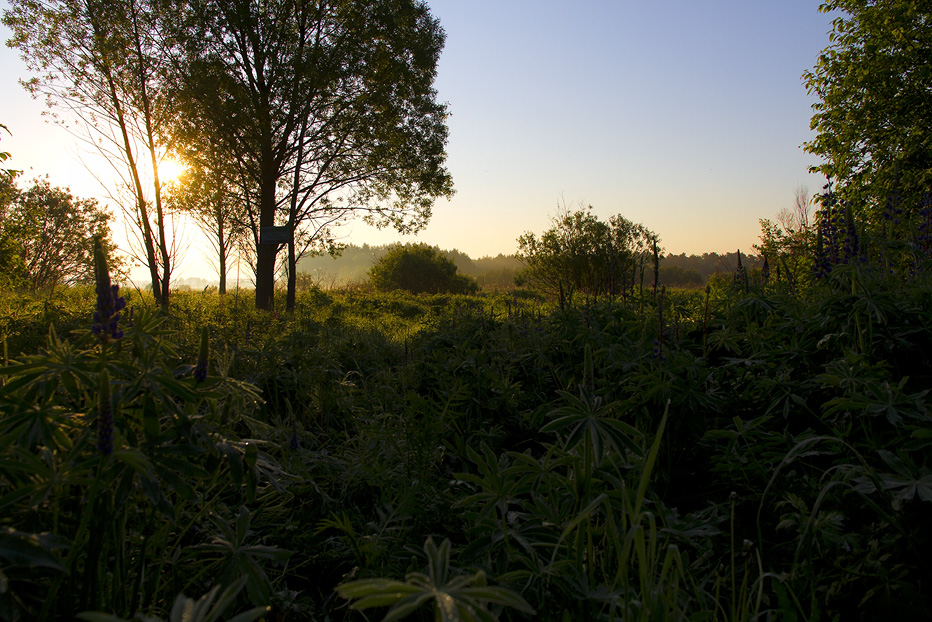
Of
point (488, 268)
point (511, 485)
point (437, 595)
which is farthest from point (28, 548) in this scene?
point (488, 268)

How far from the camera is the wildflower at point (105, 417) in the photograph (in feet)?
3.02

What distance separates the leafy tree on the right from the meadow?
1681 centimetres

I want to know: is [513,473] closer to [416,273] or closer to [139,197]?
[139,197]

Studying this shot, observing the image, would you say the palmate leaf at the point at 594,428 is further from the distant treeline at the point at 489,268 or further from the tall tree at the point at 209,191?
the tall tree at the point at 209,191

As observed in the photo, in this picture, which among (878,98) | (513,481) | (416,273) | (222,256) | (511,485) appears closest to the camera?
(511,485)

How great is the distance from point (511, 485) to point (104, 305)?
1160 millimetres

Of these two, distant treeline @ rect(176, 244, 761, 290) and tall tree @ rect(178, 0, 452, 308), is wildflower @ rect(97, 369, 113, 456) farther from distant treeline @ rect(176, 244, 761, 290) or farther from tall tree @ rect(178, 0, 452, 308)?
tall tree @ rect(178, 0, 452, 308)

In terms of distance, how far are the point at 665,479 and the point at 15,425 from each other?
85.1 inches

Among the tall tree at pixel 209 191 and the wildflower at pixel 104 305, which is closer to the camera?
the wildflower at pixel 104 305

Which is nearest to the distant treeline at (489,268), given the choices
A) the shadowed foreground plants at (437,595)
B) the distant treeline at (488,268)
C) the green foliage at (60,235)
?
the distant treeline at (488,268)

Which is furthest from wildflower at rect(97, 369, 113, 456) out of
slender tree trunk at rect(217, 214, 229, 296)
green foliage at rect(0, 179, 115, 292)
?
green foliage at rect(0, 179, 115, 292)

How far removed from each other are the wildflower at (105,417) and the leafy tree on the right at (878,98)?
1907 centimetres

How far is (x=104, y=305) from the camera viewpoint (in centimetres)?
118

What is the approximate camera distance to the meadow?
1.10m
